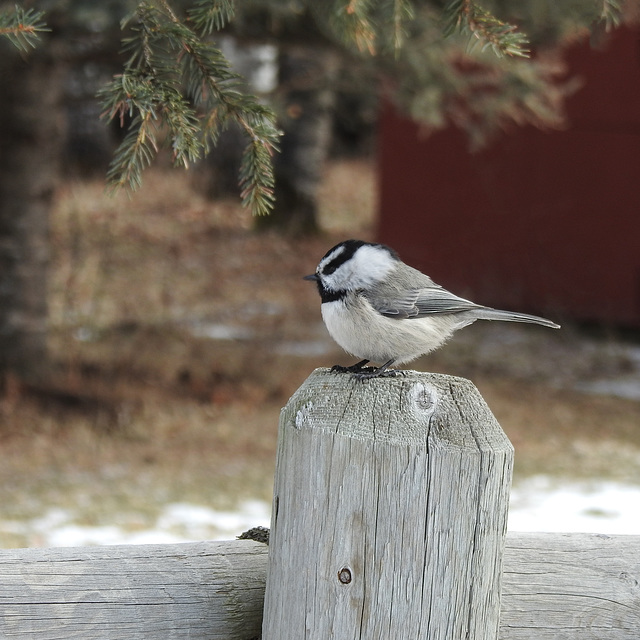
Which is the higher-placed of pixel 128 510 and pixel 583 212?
pixel 583 212

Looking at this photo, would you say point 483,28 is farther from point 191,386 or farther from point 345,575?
point 191,386

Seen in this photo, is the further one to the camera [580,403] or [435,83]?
[580,403]

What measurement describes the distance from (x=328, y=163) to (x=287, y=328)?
14.7m

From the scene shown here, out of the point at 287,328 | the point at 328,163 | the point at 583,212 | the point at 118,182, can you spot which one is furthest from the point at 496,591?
the point at 328,163

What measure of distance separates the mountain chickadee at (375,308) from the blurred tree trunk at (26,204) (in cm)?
562

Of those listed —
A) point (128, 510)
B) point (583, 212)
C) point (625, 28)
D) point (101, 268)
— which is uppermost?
point (625, 28)

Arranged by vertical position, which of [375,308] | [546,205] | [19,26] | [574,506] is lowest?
[574,506]

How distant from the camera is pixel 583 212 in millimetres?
12594

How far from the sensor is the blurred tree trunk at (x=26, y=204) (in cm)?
805

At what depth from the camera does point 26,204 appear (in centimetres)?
817

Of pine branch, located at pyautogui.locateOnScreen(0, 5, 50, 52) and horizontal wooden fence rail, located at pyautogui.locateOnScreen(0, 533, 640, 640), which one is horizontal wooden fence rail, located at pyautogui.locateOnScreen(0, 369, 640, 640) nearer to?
horizontal wooden fence rail, located at pyautogui.locateOnScreen(0, 533, 640, 640)

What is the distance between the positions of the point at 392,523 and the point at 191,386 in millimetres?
7423

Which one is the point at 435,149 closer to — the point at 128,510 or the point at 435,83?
the point at 435,83

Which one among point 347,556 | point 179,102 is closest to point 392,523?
point 347,556
